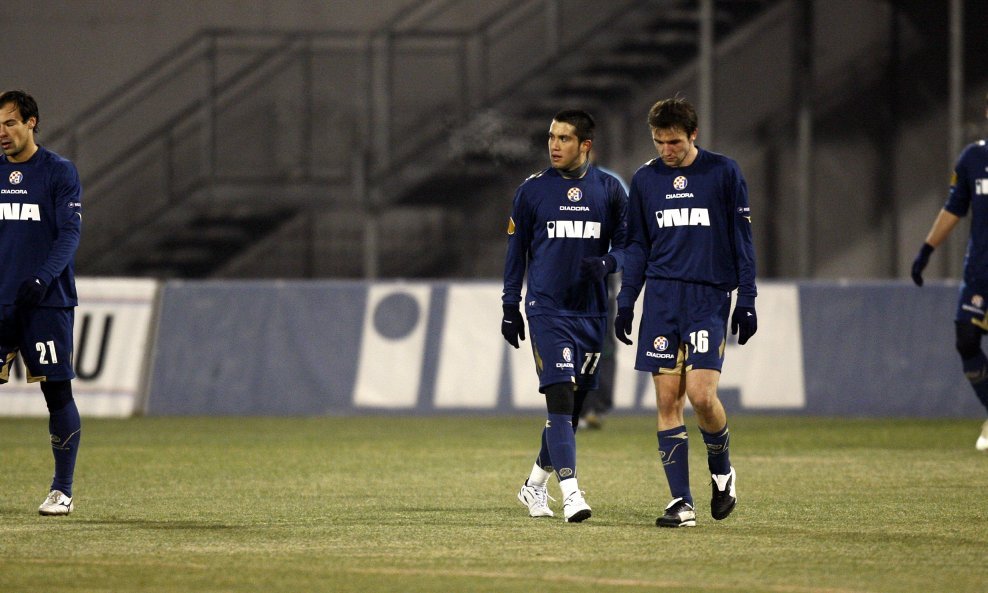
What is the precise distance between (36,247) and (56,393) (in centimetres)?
80

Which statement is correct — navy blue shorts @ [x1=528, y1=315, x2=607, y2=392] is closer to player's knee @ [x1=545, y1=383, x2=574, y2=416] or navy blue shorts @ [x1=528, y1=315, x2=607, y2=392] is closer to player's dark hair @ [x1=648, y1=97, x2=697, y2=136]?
player's knee @ [x1=545, y1=383, x2=574, y2=416]

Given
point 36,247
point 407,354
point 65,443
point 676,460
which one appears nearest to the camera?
point 676,460

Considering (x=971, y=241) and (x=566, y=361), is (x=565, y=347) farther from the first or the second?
(x=971, y=241)

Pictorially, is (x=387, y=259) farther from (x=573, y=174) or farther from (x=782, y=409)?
(x=573, y=174)

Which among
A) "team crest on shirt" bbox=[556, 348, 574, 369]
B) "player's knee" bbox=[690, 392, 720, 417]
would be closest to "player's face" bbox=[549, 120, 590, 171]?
"team crest on shirt" bbox=[556, 348, 574, 369]

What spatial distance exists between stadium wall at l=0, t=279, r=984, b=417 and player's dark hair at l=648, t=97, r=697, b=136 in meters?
8.34

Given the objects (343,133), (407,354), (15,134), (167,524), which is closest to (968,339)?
(167,524)

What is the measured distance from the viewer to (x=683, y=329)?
25.6 ft

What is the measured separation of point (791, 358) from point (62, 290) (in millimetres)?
9489

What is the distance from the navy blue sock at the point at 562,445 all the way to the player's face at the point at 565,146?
1331mm

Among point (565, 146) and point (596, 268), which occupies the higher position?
point (565, 146)

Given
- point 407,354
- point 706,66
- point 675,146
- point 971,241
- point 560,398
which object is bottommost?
point 407,354

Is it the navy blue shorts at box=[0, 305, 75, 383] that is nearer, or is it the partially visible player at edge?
the navy blue shorts at box=[0, 305, 75, 383]

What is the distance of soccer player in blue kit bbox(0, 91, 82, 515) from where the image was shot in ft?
27.1
